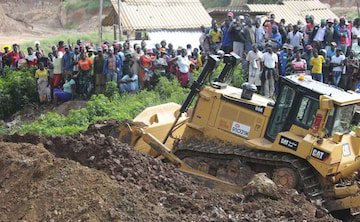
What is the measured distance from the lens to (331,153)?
11.5 meters

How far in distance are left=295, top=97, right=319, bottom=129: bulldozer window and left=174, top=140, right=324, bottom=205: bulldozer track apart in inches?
25.1

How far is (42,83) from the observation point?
69.4 feet

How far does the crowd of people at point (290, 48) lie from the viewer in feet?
61.5

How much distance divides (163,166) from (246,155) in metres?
1.65

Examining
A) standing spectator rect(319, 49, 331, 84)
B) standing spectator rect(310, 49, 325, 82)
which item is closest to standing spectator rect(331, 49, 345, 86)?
standing spectator rect(319, 49, 331, 84)

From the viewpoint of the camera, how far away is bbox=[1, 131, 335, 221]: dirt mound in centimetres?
920

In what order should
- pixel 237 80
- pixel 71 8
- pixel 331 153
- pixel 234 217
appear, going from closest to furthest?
pixel 234 217 → pixel 331 153 → pixel 237 80 → pixel 71 8

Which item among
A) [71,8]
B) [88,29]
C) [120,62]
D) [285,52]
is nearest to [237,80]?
[285,52]

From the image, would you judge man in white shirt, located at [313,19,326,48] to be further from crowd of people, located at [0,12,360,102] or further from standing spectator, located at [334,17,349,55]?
standing spectator, located at [334,17,349,55]

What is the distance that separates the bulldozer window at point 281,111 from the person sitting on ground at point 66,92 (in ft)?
31.2

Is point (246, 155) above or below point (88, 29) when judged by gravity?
above

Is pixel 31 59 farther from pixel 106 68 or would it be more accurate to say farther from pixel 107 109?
pixel 107 109

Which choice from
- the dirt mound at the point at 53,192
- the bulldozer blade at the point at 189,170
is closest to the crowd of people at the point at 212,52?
the bulldozer blade at the point at 189,170

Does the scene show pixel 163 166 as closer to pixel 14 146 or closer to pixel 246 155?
pixel 246 155
